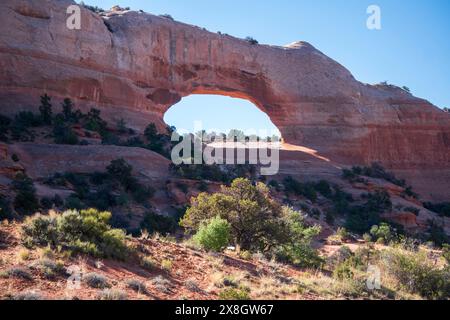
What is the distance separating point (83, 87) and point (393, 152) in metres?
30.2

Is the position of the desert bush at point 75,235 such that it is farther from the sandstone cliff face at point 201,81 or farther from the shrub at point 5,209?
the sandstone cliff face at point 201,81

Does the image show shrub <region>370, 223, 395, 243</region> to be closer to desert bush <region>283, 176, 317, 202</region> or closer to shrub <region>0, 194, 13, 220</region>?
desert bush <region>283, 176, 317, 202</region>

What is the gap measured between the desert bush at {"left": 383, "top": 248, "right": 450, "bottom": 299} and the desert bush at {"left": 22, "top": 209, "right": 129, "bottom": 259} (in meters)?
6.34

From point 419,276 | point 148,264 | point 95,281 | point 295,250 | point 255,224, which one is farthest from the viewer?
point 255,224

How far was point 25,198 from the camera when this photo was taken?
745 inches

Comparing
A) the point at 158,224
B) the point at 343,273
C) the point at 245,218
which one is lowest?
the point at 158,224

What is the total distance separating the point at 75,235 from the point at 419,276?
7681 millimetres

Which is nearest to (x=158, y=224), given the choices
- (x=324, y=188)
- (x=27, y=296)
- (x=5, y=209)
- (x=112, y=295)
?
(x=5, y=209)

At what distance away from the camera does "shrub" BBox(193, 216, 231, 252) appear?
42.4 ft

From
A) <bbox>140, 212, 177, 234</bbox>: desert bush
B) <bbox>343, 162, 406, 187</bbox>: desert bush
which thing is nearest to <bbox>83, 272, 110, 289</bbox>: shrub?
<bbox>140, 212, 177, 234</bbox>: desert bush

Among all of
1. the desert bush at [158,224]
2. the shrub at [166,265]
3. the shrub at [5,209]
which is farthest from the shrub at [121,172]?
the shrub at [166,265]

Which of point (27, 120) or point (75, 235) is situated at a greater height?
point (27, 120)

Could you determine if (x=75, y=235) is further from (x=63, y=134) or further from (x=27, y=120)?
(x=27, y=120)
